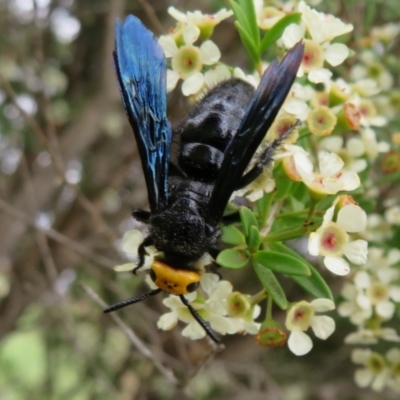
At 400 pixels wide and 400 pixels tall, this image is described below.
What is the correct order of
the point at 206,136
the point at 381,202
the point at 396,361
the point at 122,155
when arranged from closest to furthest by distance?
the point at 206,136
the point at 396,361
the point at 381,202
the point at 122,155

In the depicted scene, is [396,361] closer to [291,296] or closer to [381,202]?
[381,202]

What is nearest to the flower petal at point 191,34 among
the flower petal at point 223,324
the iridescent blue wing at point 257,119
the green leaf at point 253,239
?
the iridescent blue wing at point 257,119

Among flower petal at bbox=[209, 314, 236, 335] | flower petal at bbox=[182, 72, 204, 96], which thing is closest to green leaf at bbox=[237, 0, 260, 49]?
flower petal at bbox=[182, 72, 204, 96]

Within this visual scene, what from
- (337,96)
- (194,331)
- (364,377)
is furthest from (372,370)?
(337,96)

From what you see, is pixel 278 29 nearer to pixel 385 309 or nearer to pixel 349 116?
pixel 349 116

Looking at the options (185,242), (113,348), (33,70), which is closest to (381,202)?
(185,242)
